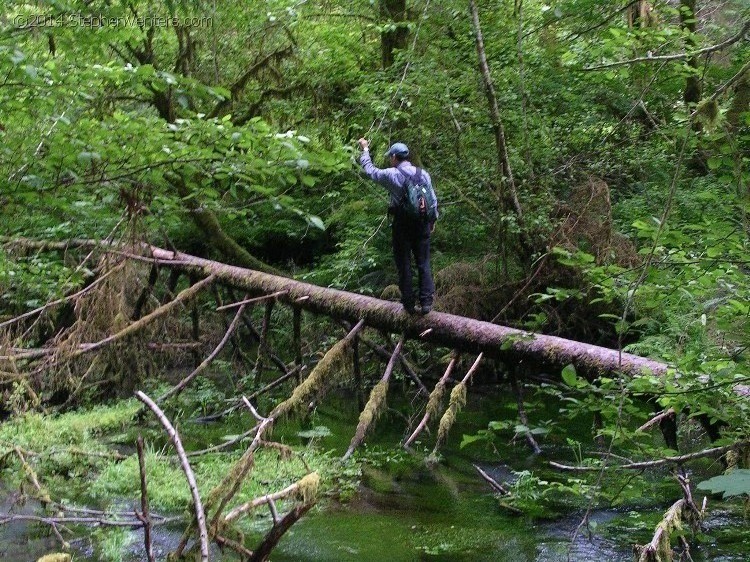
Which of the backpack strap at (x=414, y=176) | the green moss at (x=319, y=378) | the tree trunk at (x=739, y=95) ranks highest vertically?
the tree trunk at (x=739, y=95)

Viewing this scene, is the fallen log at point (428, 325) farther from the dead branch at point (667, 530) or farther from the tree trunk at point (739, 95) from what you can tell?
the tree trunk at point (739, 95)

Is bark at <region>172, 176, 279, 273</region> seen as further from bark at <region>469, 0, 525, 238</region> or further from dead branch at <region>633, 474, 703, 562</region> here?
dead branch at <region>633, 474, 703, 562</region>

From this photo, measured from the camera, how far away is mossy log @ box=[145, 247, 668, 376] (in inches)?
253

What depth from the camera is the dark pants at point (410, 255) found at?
7832 mm

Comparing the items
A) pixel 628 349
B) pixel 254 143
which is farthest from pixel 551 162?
pixel 254 143

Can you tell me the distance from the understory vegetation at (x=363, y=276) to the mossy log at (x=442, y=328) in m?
0.06

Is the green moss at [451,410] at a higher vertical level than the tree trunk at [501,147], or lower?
lower

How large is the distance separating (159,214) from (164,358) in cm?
281

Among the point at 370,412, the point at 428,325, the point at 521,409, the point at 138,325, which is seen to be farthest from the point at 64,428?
the point at 521,409

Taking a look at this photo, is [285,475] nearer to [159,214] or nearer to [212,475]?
[212,475]

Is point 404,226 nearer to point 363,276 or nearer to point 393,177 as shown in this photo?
point 393,177

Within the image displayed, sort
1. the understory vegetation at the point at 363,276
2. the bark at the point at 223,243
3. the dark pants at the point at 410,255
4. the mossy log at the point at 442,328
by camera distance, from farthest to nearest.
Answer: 1. the bark at the point at 223,243
2. the dark pants at the point at 410,255
3. the mossy log at the point at 442,328
4. the understory vegetation at the point at 363,276

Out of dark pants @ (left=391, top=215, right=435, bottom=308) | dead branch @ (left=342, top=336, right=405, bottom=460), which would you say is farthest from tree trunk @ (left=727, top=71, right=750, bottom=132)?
dead branch @ (left=342, top=336, right=405, bottom=460)

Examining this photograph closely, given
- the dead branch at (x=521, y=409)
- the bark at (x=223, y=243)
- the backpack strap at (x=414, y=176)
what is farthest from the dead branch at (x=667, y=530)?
the bark at (x=223, y=243)
